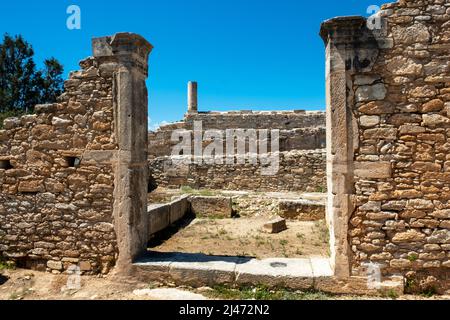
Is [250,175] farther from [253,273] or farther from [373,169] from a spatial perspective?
[373,169]

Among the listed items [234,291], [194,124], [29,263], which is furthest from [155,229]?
[194,124]

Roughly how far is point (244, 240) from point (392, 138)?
4.44m

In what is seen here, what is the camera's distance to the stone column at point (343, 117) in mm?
4758

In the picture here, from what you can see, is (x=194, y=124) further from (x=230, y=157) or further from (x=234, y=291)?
(x=234, y=291)

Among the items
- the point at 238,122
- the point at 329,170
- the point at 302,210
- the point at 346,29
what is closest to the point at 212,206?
the point at 302,210

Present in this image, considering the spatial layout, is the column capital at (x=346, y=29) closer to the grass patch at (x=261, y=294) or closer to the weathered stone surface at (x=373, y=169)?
the weathered stone surface at (x=373, y=169)

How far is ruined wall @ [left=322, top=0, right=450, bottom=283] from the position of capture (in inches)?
181

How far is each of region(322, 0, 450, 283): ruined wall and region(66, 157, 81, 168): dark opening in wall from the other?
4.07 meters

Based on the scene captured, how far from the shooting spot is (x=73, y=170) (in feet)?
18.5

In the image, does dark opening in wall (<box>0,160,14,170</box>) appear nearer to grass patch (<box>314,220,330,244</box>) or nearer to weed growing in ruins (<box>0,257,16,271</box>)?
weed growing in ruins (<box>0,257,16,271</box>)

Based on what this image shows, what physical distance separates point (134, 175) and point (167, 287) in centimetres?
184

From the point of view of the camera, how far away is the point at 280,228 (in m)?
9.16

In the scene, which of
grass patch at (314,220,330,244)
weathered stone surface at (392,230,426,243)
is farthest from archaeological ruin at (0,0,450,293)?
grass patch at (314,220,330,244)

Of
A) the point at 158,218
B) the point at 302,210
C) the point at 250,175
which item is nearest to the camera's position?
the point at 158,218
